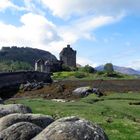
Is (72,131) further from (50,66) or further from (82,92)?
(50,66)

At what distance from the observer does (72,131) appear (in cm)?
1819

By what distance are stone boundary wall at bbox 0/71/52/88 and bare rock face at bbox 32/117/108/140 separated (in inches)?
2571

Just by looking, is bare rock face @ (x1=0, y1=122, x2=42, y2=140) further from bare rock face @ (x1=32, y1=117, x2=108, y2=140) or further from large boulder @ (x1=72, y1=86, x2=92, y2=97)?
large boulder @ (x1=72, y1=86, x2=92, y2=97)

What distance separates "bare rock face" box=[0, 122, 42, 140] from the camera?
789 inches

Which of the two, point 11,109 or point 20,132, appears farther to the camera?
point 11,109

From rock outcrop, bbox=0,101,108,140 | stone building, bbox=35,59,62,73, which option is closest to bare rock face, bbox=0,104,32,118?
rock outcrop, bbox=0,101,108,140

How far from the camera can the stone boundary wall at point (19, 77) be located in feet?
278

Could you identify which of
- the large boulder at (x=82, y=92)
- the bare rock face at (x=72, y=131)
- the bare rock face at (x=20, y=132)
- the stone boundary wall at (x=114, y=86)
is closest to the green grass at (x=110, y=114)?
the large boulder at (x=82, y=92)

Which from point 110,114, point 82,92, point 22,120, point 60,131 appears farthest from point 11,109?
point 82,92

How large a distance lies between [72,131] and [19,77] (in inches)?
2919

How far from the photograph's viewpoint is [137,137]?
105 feet

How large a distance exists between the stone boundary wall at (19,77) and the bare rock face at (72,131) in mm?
65299

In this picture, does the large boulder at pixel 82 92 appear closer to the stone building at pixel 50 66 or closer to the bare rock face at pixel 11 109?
the bare rock face at pixel 11 109

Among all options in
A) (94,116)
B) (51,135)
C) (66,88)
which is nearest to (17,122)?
(51,135)
